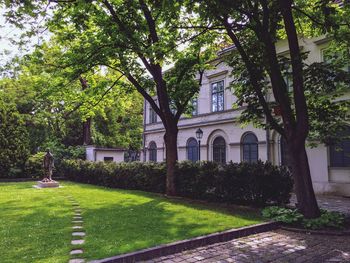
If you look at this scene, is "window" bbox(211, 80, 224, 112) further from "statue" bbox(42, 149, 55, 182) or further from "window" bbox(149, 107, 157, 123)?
"statue" bbox(42, 149, 55, 182)

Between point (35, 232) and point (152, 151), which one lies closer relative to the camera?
point (35, 232)

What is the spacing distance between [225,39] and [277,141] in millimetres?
7953

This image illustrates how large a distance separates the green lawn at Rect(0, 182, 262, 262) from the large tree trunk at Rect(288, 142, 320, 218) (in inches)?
55.2

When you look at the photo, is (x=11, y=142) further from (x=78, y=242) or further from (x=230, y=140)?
(x=78, y=242)

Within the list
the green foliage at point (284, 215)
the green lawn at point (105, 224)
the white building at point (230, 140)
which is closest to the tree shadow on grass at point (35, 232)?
the green lawn at point (105, 224)

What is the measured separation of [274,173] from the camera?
11625 millimetres

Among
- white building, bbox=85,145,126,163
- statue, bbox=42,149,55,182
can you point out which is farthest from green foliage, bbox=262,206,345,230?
white building, bbox=85,145,126,163

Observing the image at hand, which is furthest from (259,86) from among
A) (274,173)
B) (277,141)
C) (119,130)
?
(119,130)

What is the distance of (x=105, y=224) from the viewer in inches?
354

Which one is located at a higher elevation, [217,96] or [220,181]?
[217,96]

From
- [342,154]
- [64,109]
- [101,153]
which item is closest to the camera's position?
[342,154]

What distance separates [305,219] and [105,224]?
5.57 meters

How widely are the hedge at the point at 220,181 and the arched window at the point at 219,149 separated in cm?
757

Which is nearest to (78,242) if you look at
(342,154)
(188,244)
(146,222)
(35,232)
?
(35,232)
